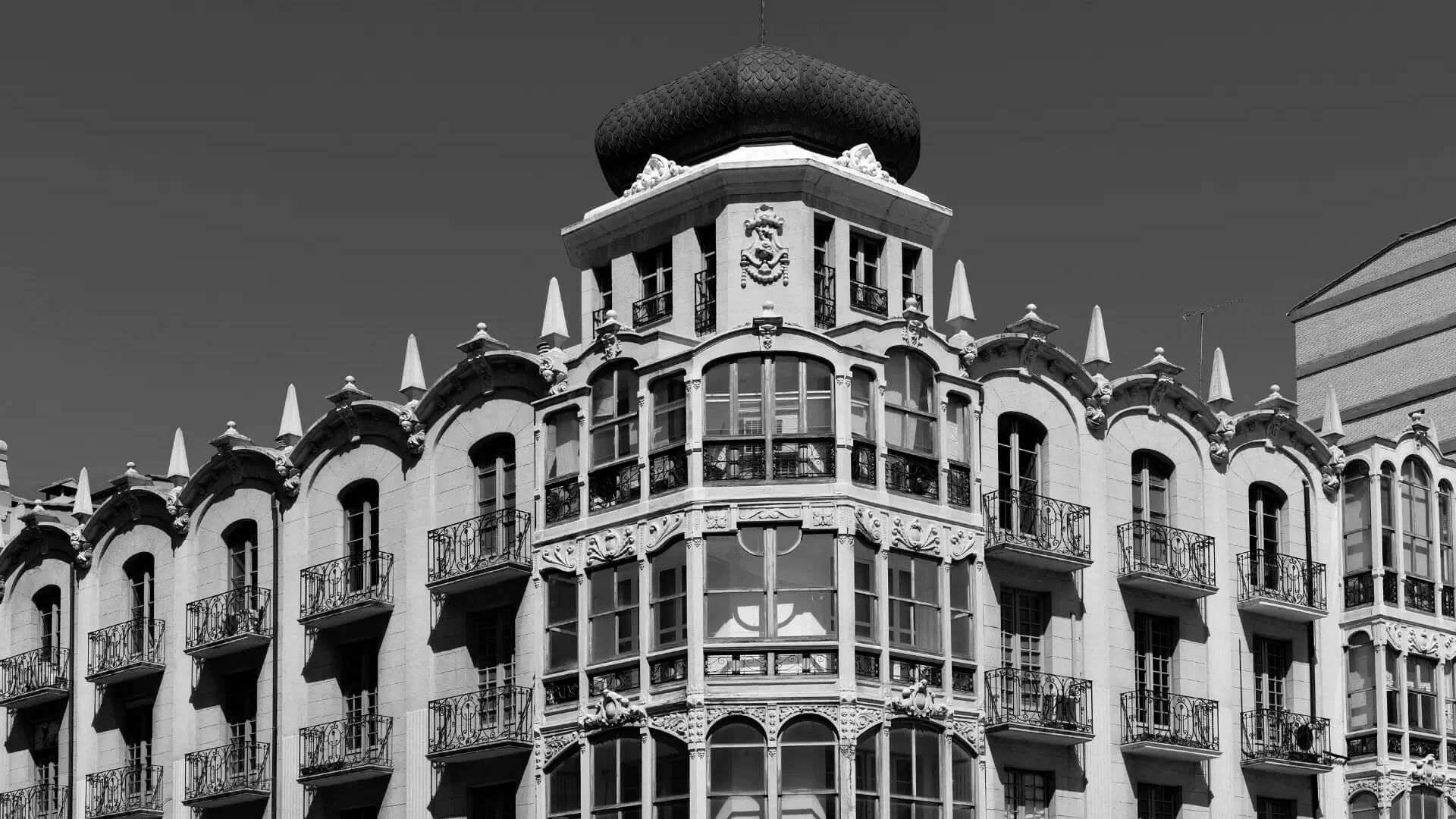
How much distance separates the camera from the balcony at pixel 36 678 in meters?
65.1

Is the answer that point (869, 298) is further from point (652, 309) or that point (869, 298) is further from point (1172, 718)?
point (1172, 718)

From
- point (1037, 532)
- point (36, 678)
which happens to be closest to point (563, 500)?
point (1037, 532)

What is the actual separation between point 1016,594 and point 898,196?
8.28m

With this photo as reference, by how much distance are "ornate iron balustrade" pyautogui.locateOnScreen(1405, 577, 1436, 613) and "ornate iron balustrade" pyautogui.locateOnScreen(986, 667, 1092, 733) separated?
9650 mm

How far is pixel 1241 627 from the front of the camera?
5800 centimetres

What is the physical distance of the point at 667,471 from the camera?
5181 centimetres

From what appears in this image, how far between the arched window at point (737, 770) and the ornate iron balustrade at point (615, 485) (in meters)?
5.07

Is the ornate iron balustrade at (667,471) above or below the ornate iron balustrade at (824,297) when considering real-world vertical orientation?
below

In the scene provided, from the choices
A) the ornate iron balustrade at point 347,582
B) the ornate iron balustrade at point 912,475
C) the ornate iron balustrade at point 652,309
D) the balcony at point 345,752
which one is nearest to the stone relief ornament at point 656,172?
the ornate iron balustrade at point 652,309

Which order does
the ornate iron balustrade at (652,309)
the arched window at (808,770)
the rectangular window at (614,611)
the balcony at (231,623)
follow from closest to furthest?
the arched window at (808,770), the rectangular window at (614,611), the ornate iron balustrade at (652,309), the balcony at (231,623)

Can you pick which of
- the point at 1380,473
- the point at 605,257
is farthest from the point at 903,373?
the point at 1380,473

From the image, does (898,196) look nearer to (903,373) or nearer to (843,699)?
(903,373)

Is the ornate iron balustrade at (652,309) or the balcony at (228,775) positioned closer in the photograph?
the ornate iron balustrade at (652,309)

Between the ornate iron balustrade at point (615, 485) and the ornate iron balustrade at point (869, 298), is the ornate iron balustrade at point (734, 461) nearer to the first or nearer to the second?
the ornate iron balustrade at point (615, 485)
